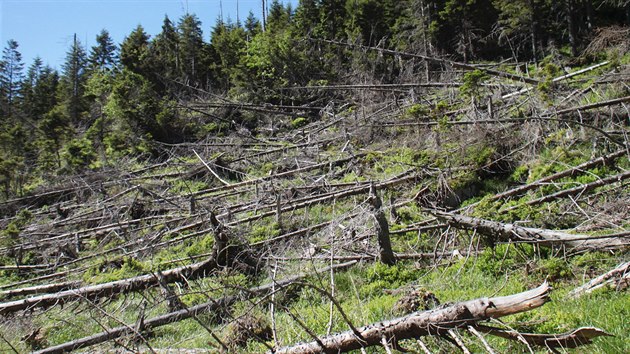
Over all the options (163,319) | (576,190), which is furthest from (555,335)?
(576,190)

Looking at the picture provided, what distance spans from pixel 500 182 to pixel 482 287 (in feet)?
15.2

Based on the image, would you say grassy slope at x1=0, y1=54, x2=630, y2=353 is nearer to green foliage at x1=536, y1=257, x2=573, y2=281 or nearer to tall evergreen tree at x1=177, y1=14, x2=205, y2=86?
green foliage at x1=536, y1=257, x2=573, y2=281

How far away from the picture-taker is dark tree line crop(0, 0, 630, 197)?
19484mm

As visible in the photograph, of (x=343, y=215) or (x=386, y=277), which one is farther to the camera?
(x=343, y=215)

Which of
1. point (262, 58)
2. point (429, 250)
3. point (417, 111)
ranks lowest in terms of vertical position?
point (429, 250)

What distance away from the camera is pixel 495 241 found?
221 inches

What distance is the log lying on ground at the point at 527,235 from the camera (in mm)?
4599

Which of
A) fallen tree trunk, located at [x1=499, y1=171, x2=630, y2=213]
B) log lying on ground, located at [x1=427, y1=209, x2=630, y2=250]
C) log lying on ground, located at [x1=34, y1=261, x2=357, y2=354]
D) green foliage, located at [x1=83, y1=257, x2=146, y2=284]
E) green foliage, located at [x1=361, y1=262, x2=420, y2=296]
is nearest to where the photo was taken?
log lying on ground, located at [x1=427, y1=209, x2=630, y2=250]

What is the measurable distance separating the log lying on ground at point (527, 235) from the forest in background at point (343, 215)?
0.13 feet

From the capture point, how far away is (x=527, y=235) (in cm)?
518

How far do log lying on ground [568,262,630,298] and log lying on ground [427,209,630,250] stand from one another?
1.13 ft

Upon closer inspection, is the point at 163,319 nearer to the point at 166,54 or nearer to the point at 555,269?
the point at 555,269

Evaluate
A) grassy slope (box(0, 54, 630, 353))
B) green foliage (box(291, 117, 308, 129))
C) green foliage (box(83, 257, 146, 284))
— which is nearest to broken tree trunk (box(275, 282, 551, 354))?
grassy slope (box(0, 54, 630, 353))

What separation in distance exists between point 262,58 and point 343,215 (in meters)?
16.3
